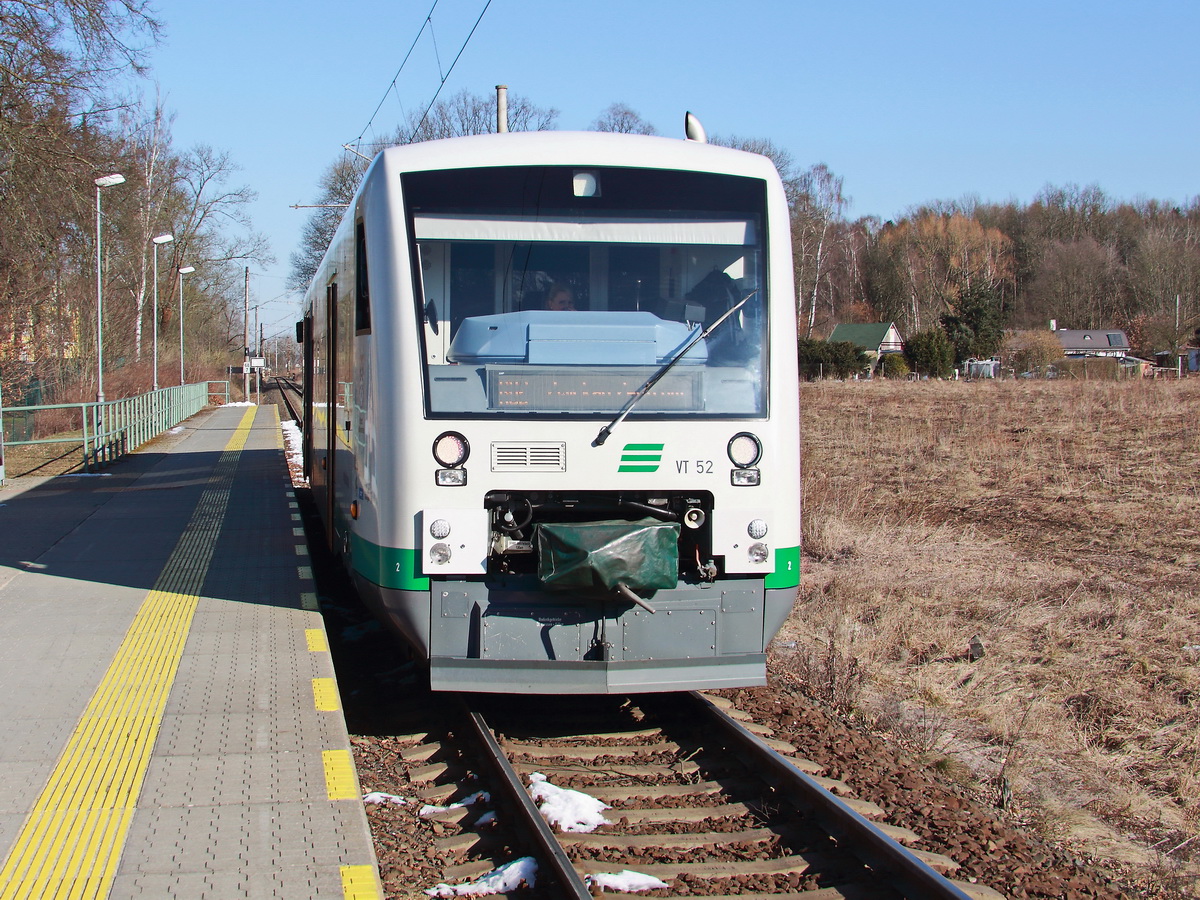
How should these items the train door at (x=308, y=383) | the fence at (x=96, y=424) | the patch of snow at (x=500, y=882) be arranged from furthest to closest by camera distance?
the fence at (x=96, y=424) → the train door at (x=308, y=383) → the patch of snow at (x=500, y=882)

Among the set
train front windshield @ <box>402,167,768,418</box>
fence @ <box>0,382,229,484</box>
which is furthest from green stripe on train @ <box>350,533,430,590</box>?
fence @ <box>0,382,229,484</box>

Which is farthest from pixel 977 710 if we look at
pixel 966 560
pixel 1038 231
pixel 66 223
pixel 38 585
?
pixel 1038 231

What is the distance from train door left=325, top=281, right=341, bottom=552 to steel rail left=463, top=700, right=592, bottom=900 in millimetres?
3178

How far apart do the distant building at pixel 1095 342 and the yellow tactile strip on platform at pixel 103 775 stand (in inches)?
3290

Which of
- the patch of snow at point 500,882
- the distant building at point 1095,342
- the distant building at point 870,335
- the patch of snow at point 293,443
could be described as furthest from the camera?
the distant building at point 1095,342

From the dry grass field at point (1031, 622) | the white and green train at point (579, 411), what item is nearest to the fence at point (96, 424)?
the dry grass field at point (1031, 622)

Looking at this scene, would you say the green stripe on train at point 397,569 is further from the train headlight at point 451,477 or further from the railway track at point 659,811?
the railway track at point 659,811

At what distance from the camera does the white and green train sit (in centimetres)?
554

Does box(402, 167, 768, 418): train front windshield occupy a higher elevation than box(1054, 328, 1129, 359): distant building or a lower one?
lower

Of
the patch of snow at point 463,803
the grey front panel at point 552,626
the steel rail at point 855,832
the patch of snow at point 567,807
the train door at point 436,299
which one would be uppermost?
the train door at point 436,299

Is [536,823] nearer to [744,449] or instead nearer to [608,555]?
[608,555]

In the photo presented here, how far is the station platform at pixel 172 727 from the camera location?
3.92 metres

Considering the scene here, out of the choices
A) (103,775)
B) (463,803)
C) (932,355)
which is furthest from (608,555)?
(932,355)

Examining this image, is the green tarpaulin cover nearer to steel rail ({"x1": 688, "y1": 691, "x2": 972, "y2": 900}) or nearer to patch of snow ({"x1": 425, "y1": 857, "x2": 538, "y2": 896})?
steel rail ({"x1": 688, "y1": 691, "x2": 972, "y2": 900})
